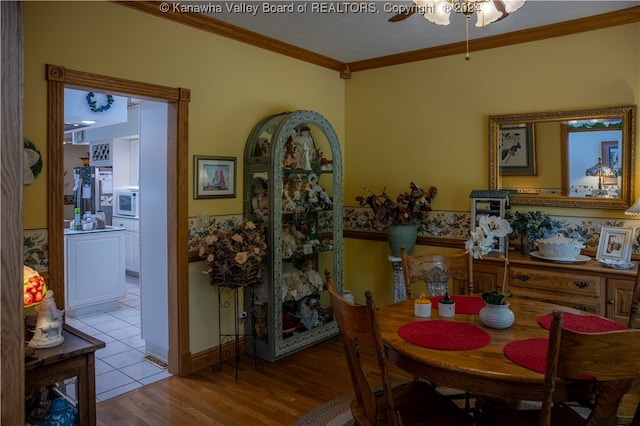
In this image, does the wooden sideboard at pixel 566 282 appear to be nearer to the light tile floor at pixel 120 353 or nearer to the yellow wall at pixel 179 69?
the yellow wall at pixel 179 69

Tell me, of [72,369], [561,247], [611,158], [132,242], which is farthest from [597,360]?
[132,242]

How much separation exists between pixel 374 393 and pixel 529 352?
0.61 metres

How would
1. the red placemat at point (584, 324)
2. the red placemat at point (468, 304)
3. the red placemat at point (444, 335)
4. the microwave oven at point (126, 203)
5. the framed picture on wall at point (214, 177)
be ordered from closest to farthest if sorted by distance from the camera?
the red placemat at point (444, 335)
the red placemat at point (584, 324)
the red placemat at point (468, 304)
the framed picture on wall at point (214, 177)
the microwave oven at point (126, 203)

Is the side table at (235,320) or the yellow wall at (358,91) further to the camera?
the side table at (235,320)

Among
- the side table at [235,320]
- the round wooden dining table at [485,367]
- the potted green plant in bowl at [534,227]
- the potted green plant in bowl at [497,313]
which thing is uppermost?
the potted green plant in bowl at [534,227]

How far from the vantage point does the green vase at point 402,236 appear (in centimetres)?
412

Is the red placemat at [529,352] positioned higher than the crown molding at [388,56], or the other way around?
the crown molding at [388,56]

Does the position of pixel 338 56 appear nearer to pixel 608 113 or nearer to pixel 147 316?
pixel 608 113

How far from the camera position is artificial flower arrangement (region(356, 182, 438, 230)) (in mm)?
4133

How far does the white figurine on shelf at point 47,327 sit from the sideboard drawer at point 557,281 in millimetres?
2937

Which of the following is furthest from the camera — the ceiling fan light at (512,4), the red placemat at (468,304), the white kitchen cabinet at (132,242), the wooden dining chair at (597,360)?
the white kitchen cabinet at (132,242)

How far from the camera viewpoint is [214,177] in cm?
352

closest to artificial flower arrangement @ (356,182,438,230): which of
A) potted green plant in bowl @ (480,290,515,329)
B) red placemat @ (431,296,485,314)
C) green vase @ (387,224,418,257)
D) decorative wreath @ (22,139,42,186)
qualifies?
green vase @ (387,224,418,257)

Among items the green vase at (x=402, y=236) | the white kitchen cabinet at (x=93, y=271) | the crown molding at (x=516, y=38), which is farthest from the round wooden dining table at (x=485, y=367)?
the white kitchen cabinet at (x=93, y=271)
